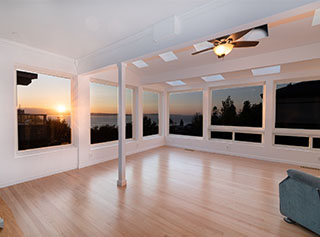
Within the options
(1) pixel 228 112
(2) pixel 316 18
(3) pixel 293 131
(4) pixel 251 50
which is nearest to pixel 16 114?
(4) pixel 251 50

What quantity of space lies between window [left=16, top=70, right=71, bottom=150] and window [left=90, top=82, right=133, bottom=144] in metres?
0.66

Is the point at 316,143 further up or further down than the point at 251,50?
further down

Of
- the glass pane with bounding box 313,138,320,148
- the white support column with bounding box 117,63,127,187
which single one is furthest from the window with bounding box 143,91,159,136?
the glass pane with bounding box 313,138,320,148

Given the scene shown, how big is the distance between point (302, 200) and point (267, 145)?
324 cm

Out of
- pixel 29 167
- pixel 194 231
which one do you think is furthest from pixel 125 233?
pixel 29 167

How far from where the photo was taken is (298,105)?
453cm

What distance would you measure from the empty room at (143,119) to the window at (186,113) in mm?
325

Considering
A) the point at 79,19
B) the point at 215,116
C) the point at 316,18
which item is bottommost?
the point at 215,116

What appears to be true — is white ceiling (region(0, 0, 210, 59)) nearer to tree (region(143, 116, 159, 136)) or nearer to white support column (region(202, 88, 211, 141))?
tree (region(143, 116, 159, 136))

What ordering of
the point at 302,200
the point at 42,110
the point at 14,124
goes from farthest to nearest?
the point at 42,110 < the point at 14,124 < the point at 302,200

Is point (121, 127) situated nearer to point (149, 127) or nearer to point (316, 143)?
point (149, 127)

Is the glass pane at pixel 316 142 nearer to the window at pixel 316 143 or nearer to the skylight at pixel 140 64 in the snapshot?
the window at pixel 316 143

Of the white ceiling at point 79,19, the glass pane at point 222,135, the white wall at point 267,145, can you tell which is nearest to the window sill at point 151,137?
the white wall at point 267,145

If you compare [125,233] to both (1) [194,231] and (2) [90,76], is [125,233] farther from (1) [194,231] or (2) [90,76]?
(2) [90,76]
